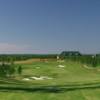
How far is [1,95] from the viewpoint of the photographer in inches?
792

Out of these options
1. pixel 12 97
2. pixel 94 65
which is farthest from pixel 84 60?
pixel 12 97

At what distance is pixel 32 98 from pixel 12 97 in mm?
1407

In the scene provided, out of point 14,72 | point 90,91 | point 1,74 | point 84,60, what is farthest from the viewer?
point 84,60

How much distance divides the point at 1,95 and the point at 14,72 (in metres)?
20.6

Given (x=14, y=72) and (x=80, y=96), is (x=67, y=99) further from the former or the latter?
(x=14, y=72)

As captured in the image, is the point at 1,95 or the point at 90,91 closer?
the point at 1,95

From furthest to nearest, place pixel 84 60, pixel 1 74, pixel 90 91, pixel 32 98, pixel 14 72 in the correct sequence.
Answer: pixel 84 60
pixel 14 72
pixel 1 74
pixel 90 91
pixel 32 98

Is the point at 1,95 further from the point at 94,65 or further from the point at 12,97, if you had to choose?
the point at 94,65

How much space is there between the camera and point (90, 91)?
881 inches

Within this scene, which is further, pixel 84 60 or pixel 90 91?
pixel 84 60

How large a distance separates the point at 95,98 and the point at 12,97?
5.77m

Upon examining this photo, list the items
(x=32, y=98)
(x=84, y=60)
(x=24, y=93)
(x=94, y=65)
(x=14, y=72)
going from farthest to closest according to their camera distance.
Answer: (x=84, y=60), (x=94, y=65), (x=14, y=72), (x=24, y=93), (x=32, y=98)

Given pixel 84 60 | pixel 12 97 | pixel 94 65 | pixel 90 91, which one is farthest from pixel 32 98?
pixel 84 60

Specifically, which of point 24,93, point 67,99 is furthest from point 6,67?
point 67,99
